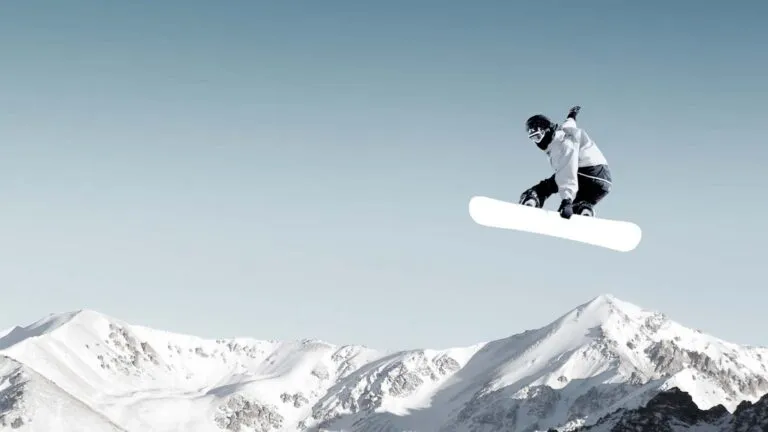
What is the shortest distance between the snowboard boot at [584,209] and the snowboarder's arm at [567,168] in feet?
3.21

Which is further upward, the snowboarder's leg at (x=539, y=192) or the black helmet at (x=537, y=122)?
the black helmet at (x=537, y=122)

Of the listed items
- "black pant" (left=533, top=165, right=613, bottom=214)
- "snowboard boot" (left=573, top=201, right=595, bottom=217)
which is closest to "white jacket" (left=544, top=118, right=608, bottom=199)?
"black pant" (left=533, top=165, right=613, bottom=214)

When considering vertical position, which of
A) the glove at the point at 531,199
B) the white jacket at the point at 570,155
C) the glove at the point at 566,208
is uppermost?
the white jacket at the point at 570,155

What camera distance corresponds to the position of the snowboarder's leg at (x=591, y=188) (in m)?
18.4

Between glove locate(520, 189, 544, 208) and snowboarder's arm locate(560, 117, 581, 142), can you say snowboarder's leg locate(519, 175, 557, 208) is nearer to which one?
glove locate(520, 189, 544, 208)

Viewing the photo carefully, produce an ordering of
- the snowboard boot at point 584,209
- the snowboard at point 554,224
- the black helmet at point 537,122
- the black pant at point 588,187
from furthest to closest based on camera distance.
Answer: the snowboard at point 554,224 → the snowboard boot at point 584,209 → the black pant at point 588,187 → the black helmet at point 537,122

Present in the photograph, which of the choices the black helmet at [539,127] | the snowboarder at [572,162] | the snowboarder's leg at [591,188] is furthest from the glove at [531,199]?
the black helmet at [539,127]

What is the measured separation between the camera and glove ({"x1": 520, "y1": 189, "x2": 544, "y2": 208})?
19469mm

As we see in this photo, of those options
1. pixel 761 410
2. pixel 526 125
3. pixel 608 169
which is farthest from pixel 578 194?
pixel 761 410

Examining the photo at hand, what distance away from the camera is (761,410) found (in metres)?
190

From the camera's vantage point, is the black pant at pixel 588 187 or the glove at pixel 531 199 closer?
the black pant at pixel 588 187

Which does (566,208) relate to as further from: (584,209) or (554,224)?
(554,224)

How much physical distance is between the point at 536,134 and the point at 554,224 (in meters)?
3.25

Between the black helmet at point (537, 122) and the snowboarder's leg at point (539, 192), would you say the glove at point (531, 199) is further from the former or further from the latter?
the black helmet at point (537, 122)
